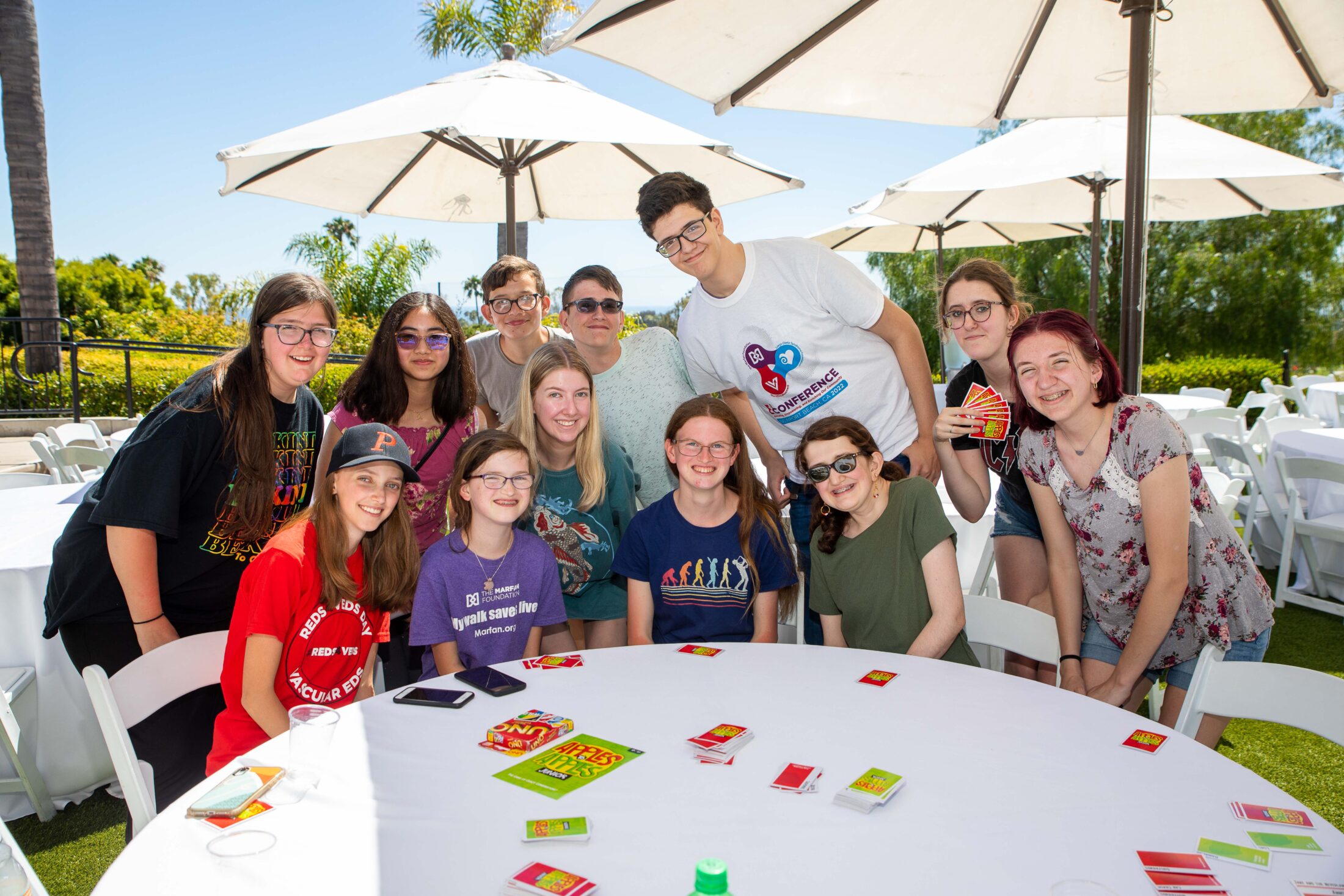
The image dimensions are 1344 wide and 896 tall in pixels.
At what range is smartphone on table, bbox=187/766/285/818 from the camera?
1403 millimetres

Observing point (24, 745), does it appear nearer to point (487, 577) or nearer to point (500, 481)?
point (487, 577)

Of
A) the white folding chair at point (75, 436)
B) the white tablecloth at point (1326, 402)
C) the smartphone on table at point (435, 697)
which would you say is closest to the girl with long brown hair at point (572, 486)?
the smartphone on table at point (435, 697)

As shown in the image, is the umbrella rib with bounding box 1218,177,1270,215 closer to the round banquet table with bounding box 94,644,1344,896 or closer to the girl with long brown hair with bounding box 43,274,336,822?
the round banquet table with bounding box 94,644,1344,896

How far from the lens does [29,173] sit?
9914 millimetres

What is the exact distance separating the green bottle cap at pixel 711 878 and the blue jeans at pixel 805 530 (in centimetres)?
200

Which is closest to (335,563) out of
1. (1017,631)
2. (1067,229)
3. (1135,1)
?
(1017,631)

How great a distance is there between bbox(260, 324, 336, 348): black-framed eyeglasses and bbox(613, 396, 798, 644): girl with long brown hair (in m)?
1.16

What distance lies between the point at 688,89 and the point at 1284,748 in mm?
3664

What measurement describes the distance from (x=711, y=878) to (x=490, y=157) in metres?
4.89

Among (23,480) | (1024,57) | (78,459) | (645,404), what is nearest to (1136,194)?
(1024,57)

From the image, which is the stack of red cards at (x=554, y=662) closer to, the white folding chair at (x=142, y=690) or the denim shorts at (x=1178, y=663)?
the white folding chair at (x=142, y=690)

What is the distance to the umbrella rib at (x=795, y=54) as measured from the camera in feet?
10.9

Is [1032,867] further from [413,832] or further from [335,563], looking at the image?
[335,563]

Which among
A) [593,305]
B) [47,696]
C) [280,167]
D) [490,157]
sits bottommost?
[47,696]
